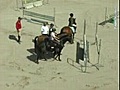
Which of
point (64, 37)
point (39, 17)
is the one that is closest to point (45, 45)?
point (64, 37)

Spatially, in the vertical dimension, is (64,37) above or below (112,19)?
below

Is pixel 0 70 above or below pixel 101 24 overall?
below

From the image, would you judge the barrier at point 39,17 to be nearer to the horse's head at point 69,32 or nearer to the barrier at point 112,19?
the barrier at point 112,19

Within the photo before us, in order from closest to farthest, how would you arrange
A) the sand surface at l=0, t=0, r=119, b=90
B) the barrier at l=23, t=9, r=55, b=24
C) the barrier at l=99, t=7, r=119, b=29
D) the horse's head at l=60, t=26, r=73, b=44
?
the sand surface at l=0, t=0, r=119, b=90, the horse's head at l=60, t=26, r=73, b=44, the barrier at l=99, t=7, r=119, b=29, the barrier at l=23, t=9, r=55, b=24

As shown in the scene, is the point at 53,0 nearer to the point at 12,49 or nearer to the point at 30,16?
the point at 30,16

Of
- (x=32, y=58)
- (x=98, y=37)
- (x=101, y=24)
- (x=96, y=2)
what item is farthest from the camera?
(x=96, y=2)

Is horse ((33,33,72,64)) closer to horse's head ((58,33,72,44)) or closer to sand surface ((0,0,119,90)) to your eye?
horse's head ((58,33,72,44))

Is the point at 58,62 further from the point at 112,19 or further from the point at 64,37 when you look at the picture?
the point at 112,19

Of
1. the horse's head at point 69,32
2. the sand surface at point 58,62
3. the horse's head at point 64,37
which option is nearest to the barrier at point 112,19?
the sand surface at point 58,62

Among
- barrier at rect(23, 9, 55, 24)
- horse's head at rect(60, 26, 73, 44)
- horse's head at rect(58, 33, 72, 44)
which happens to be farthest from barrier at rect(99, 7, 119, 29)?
horse's head at rect(58, 33, 72, 44)

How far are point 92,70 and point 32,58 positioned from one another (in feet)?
10.2

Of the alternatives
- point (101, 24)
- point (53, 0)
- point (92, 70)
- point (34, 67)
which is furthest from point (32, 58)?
point (53, 0)

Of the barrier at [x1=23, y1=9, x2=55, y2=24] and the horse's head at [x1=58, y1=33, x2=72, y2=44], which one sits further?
the barrier at [x1=23, y1=9, x2=55, y2=24]

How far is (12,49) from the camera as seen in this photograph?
2075 cm
